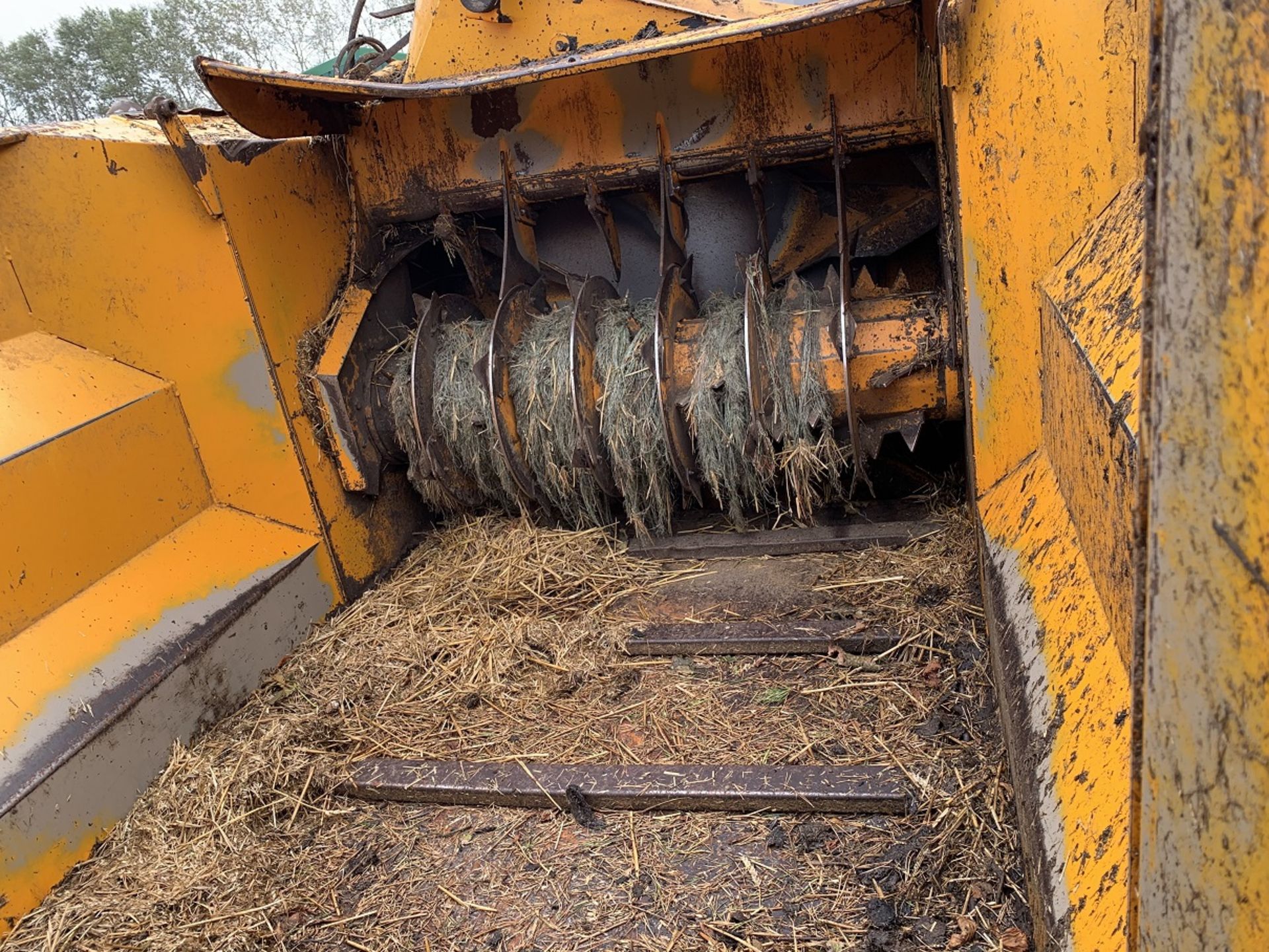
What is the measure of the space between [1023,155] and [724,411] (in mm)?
1139

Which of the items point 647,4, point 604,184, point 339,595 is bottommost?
point 339,595

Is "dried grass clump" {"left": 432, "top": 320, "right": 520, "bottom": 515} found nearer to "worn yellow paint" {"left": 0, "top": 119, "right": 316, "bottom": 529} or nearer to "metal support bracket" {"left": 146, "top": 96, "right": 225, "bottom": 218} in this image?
"worn yellow paint" {"left": 0, "top": 119, "right": 316, "bottom": 529}

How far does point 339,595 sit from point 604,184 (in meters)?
1.59

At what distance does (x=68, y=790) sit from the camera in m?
2.12

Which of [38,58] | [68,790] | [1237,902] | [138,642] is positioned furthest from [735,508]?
[38,58]

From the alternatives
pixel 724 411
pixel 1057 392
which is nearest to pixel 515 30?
pixel 724 411

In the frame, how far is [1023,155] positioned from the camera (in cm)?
186

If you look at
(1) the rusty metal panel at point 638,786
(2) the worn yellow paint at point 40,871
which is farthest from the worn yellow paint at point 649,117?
(2) the worn yellow paint at point 40,871

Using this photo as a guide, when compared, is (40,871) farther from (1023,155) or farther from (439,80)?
(1023,155)

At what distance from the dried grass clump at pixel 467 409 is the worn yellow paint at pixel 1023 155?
1.47 meters

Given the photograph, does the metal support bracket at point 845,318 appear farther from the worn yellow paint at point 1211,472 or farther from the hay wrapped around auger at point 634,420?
the worn yellow paint at point 1211,472

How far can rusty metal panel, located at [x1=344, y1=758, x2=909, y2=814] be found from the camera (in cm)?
198

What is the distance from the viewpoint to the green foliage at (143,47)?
45.1 feet

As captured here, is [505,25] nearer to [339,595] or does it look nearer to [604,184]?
[604,184]
